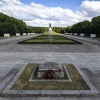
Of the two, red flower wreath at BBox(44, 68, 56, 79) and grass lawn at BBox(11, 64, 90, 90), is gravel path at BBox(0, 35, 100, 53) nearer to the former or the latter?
red flower wreath at BBox(44, 68, 56, 79)

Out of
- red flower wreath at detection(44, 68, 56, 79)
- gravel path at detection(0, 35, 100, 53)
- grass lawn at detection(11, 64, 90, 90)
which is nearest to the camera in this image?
grass lawn at detection(11, 64, 90, 90)

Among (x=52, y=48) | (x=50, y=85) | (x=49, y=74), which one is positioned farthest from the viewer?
(x=52, y=48)

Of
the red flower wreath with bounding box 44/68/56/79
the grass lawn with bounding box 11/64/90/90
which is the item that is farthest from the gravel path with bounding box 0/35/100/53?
the grass lawn with bounding box 11/64/90/90

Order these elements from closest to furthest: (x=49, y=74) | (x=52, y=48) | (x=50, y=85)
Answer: (x=50, y=85) < (x=49, y=74) < (x=52, y=48)

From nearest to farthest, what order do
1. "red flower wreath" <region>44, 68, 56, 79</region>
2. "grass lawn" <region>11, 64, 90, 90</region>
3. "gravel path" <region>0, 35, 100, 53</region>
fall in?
"grass lawn" <region>11, 64, 90, 90</region>
"red flower wreath" <region>44, 68, 56, 79</region>
"gravel path" <region>0, 35, 100, 53</region>

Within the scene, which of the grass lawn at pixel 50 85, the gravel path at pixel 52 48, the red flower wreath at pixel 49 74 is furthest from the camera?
the gravel path at pixel 52 48

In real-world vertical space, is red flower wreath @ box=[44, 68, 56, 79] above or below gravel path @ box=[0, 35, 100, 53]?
above

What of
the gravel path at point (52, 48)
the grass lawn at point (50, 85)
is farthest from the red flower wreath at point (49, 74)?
the gravel path at point (52, 48)

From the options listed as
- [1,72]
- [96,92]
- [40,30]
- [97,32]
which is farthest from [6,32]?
[40,30]

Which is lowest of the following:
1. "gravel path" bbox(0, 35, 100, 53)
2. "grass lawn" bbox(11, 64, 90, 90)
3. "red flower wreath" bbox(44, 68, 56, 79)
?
"gravel path" bbox(0, 35, 100, 53)

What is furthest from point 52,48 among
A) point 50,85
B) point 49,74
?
point 50,85

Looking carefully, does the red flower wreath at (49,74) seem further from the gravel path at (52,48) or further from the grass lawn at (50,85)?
the gravel path at (52,48)

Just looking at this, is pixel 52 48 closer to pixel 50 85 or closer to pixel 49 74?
pixel 49 74

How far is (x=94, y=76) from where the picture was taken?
29.0 feet
